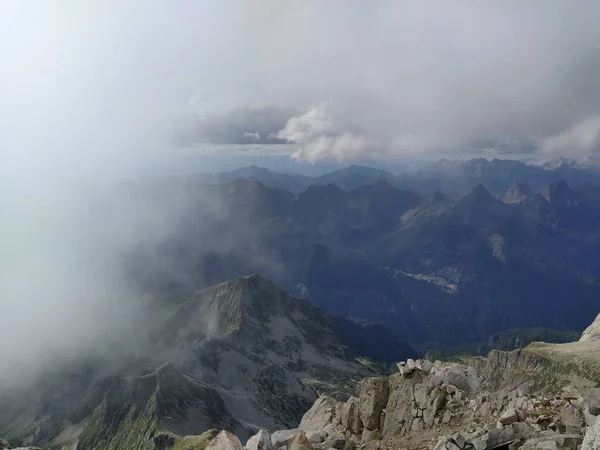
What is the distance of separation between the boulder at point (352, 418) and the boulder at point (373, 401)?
1032 millimetres

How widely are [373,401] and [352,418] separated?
4.92 m

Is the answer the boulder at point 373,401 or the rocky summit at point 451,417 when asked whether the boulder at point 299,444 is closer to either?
the rocky summit at point 451,417

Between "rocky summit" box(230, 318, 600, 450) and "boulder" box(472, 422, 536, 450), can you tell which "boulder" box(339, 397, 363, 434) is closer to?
"rocky summit" box(230, 318, 600, 450)

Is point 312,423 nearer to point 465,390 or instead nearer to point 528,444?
point 465,390

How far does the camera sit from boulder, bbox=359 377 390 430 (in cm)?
5372

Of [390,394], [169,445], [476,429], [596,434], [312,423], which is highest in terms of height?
[596,434]

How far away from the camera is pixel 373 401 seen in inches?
2151

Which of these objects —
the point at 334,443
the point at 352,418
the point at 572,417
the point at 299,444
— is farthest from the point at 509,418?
the point at 352,418

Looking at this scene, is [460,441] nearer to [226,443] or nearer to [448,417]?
[448,417]

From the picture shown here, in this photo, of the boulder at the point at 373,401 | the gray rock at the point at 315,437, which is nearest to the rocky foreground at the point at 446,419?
the gray rock at the point at 315,437

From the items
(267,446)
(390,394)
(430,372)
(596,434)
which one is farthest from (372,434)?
(596,434)

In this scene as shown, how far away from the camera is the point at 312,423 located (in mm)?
75875

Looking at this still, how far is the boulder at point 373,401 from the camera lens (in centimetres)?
5372

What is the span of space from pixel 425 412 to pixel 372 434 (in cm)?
806
